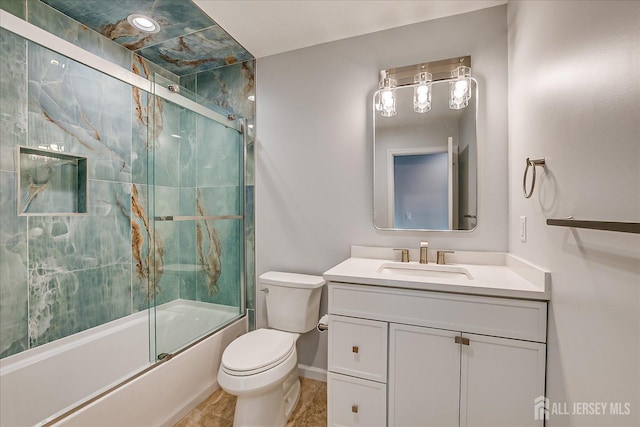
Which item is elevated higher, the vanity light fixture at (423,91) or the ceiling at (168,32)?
the ceiling at (168,32)

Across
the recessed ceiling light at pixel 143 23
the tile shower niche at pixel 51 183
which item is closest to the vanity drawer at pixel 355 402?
the tile shower niche at pixel 51 183

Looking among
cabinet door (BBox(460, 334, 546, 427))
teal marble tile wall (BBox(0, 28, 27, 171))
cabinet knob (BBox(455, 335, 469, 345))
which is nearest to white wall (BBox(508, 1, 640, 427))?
cabinet door (BBox(460, 334, 546, 427))

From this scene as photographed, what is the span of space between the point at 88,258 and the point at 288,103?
68.7 inches

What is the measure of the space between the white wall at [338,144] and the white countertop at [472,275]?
0.26ft

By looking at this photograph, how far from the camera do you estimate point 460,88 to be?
1684 mm

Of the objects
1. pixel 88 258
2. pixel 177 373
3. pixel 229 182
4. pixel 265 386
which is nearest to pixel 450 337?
pixel 265 386

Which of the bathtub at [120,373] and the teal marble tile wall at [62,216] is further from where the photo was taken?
the teal marble tile wall at [62,216]

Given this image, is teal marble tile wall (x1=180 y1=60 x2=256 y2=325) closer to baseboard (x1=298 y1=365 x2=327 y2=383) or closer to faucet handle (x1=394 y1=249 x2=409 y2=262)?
baseboard (x1=298 y1=365 x2=327 y2=383)

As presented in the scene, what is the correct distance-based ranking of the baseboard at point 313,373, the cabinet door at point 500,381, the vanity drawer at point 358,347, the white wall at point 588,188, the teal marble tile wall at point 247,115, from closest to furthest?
the white wall at point 588,188
the cabinet door at point 500,381
the vanity drawer at point 358,347
the baseboard at point 313,373
the teal marble tile wall at point 247,115

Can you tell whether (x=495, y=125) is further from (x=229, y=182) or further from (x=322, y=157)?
(x=229, y=182)

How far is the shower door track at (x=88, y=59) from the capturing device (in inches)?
48.1

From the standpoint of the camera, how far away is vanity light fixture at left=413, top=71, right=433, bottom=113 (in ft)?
5.71

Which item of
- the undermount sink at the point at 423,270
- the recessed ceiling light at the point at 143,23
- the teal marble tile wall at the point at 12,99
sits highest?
the recessed ceiling light at the point at 143,23

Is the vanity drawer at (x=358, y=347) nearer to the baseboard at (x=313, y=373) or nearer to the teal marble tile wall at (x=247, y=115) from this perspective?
the baseboard at (x=313, y=373)
